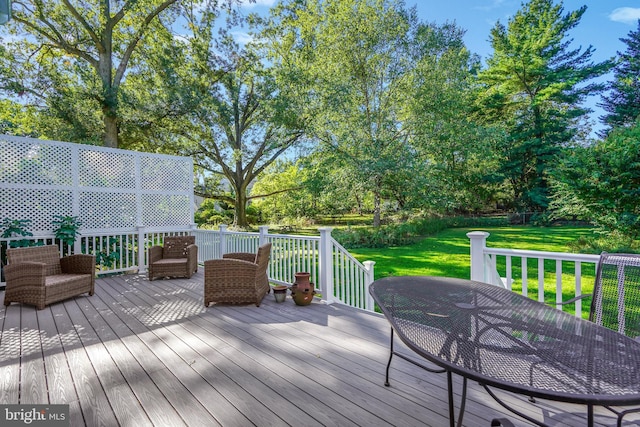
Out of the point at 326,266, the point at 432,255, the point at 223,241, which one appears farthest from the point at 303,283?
the point at 432,255

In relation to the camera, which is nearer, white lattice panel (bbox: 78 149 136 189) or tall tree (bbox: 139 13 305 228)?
white lattice panel (bbox: 78 149 136 189)

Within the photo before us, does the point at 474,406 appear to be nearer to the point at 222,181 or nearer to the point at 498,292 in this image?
the point at 498,292

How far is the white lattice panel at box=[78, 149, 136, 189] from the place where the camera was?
5.80 metres

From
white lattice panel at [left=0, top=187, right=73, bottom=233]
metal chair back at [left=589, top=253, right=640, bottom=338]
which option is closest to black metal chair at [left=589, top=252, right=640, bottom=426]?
metal chair back at [left=589, top=253, right=640, bottom=338]

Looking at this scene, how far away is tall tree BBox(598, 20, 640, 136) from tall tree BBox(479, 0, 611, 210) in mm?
1236

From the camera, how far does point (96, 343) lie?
282 cm

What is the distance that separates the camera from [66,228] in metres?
5.33

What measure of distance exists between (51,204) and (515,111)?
2373cm

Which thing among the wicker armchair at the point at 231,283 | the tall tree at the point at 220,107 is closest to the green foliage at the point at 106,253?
the wicker armchair at the point at 231,283

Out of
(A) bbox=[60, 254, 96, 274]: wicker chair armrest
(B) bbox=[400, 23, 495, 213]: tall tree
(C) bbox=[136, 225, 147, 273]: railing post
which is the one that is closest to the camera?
(A) bbox=[60, 254, 96, 274]: wicker chair armrest

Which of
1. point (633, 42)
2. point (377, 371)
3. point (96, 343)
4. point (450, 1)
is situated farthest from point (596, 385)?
point (633, 42)

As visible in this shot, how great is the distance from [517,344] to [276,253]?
4003 millimetres

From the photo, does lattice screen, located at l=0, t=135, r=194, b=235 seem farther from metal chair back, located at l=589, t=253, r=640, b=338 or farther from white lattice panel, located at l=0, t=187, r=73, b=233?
metal chair back, located at l=589, t=253, r=640, b=338

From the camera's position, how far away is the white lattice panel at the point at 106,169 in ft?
19.0
